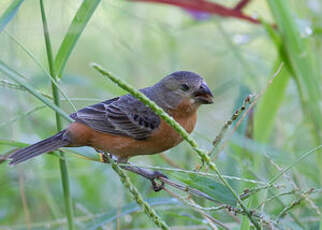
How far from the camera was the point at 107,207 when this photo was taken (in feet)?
11.1

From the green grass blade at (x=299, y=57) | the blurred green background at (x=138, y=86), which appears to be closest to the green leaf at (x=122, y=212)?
the blurred green background at (x=138, y=86)

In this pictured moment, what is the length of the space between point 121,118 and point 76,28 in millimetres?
1008

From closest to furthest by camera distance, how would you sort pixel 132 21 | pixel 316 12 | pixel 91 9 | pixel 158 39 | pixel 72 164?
pixel 91 9 < pixel 316 12 < pixel 72 164 < pixel 132 21 < pixel 158 39

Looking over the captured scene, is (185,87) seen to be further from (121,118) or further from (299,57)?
(299,57)

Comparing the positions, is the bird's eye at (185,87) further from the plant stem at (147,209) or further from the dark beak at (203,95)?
the plant stem at (147,209)

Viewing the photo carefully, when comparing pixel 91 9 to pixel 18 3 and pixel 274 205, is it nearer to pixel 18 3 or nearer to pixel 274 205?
pixel 18 3

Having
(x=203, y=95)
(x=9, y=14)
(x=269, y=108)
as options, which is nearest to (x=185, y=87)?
(x=203, y=95)

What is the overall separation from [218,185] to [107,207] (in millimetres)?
1657

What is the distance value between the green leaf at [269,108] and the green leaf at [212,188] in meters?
1.05

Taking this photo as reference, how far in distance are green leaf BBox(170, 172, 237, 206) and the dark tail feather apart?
816mm

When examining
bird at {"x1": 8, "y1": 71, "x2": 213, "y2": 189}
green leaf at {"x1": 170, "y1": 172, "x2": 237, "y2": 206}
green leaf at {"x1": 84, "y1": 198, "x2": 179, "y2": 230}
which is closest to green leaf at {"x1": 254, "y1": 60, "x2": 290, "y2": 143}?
bird at {"x1": 8, "y1": 71, "x2": 213, "y2": 189}

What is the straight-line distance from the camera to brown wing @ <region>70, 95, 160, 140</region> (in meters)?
2.77

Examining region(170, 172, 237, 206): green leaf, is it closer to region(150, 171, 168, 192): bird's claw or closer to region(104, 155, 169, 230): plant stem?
region(104, 155, 169, 230): plant stem

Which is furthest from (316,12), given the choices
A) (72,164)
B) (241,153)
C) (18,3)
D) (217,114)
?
(18,3)
